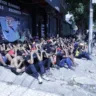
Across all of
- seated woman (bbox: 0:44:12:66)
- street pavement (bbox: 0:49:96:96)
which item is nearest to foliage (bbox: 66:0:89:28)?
street pavement (bbox: 0:49:96:96)

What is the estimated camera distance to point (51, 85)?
8.95 metres

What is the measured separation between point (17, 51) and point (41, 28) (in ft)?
36.0

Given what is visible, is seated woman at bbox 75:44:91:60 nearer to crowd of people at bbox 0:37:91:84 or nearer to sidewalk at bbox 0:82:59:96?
crowd of people at bbox 0:37:91:84

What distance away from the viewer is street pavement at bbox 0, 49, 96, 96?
7.95 metres

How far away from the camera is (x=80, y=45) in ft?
51.9

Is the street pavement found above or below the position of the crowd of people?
below

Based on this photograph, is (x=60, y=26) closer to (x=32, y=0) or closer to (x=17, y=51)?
(x=32, y=0)

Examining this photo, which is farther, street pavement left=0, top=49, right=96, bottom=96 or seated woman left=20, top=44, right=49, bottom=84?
seated woman left=20, top=44, right=49, bottom=84

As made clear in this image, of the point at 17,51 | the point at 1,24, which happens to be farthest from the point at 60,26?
the point at 17,51

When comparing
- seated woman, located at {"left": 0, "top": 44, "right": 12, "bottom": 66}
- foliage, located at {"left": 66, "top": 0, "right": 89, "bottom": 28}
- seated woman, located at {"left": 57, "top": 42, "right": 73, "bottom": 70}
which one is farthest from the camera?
foliage, located at {"left": 66, "top": 0, "right": 89, "bottom": 28}

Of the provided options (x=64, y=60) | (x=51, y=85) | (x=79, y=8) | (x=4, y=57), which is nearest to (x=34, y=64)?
(x=4, y=57)

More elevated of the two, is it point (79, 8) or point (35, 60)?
point (79, 8)

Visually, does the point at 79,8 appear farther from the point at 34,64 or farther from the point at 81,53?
the point at 34,64

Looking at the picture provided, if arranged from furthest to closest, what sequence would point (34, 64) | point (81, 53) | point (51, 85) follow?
1. point (81, 53)
2. point (34, 64)
3. point (51, 85)
